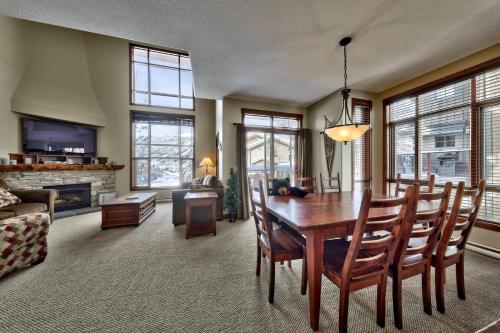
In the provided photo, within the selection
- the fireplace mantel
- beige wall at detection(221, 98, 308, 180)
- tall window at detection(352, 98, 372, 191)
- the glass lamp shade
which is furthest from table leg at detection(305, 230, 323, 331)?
the fireplace mantel

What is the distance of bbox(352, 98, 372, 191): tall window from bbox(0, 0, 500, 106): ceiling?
2.59ft

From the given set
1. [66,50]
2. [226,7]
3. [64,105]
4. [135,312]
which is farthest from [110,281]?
[66,50]

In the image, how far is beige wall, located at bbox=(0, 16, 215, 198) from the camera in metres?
3.79

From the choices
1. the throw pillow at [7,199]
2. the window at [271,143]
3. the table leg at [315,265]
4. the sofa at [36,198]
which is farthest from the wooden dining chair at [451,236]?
the throw pillow at [7,199]

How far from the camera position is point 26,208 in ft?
9.36

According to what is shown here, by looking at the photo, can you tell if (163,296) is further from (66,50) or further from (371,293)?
(66,50)

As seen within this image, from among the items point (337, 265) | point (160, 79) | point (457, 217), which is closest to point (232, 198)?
point (337, 265)

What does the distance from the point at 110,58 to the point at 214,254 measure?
649 cm

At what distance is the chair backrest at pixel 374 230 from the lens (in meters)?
1.05

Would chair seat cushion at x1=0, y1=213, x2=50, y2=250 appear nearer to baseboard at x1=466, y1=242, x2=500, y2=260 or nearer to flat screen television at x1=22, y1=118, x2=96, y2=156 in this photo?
flat screen television at x1=22, y1=118, x2=96, y2=156

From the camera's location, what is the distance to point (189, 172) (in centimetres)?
642

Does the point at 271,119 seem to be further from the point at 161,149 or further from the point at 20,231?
the point at 20,231

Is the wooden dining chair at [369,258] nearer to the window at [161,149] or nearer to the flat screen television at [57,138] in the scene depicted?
the window at [161,149]

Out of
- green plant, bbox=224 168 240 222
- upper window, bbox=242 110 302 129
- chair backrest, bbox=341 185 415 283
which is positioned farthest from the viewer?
upper window, bbox=242 110 302 129
